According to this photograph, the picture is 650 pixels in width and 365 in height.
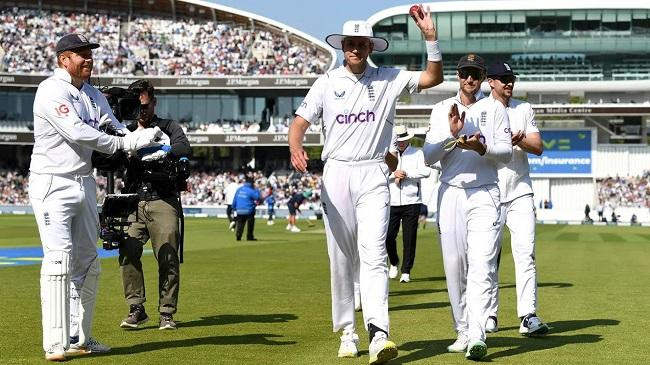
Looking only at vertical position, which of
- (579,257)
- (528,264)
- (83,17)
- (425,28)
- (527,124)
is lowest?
(579,257)

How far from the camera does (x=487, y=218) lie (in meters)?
8.80

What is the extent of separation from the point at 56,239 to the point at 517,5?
3187 inches

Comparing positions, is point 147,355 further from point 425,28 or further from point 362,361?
point 425,28

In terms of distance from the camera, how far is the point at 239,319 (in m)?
11.2

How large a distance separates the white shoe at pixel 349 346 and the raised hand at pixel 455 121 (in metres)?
1.76

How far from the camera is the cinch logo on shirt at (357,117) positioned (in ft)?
27.4

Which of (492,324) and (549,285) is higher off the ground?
(492,324)

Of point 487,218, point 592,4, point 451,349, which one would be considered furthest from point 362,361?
point 592,4

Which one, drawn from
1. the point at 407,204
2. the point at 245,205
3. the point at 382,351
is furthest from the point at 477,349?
the point at 245,205

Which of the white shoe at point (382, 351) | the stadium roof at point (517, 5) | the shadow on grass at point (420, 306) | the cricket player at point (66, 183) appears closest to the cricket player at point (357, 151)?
the white shoe at point (382, 351)

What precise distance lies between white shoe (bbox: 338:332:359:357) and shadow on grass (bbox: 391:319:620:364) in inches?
13.6

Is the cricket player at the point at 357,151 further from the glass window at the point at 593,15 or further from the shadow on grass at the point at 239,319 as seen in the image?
the glass window at the point at 593,15

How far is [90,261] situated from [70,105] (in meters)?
1.22

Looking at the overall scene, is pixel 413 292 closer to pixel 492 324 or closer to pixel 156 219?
pixel 492 324
